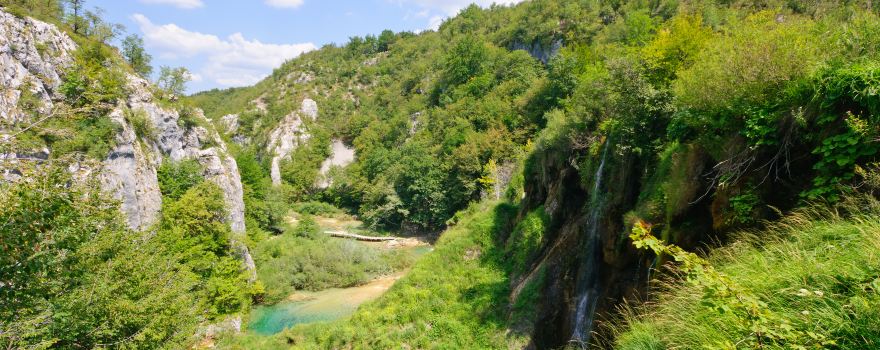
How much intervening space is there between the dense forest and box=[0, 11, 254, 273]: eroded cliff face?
27 cm

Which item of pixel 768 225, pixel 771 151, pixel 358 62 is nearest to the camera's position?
pixel 768 225

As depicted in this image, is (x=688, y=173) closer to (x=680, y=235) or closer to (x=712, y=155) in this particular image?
(x=712, y=155)

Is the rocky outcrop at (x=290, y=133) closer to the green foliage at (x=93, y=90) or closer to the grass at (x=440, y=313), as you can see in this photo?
the green foliage at (x=93, y=90)

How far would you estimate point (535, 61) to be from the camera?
2034 inches

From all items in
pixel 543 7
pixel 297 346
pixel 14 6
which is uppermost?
pixel 543 7

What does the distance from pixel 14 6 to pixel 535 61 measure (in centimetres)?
4704

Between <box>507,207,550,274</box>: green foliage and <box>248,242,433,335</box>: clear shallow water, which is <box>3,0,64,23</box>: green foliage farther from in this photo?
<box>507,207,550,274</box>: green foliage

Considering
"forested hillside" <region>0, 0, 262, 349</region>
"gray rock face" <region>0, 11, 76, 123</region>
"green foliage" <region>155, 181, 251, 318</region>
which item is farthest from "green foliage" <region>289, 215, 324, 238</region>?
"gray rock face" <region>0, 11, 76, 123</region>

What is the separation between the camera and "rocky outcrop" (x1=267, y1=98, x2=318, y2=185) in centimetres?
6812

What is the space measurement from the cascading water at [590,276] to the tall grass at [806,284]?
5.40 m

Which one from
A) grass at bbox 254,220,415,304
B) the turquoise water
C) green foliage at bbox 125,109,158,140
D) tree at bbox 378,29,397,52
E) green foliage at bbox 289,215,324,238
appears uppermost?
tree at bbox 378,29,397,52

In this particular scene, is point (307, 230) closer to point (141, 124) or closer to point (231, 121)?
point (141, 124)

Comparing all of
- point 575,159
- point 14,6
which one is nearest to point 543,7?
point 575,159

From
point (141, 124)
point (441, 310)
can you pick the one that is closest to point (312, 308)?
point (441, 310)
